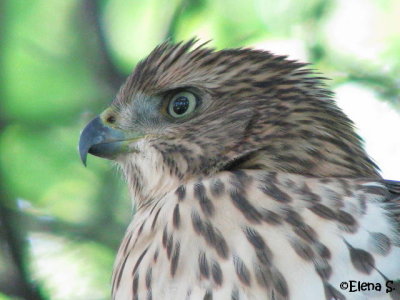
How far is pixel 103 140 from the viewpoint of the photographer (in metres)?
4.65

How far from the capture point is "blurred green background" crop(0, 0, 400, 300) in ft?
16.7

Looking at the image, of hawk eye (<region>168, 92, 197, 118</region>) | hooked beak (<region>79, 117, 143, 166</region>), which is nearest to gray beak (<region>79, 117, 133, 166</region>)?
hooked beak (<region>79, 117, 143, 166</region>)

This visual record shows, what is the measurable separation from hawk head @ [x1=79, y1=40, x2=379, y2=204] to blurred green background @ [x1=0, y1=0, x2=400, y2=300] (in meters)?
0.54

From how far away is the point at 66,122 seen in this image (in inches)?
216

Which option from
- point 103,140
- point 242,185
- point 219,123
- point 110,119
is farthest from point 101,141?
point 242,185

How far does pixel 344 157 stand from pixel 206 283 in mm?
1037

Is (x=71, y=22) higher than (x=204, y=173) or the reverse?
higher

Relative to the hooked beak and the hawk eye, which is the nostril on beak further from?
the hawk eye

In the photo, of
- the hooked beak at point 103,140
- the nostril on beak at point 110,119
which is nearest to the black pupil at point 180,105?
the hooked beak at point 103,140

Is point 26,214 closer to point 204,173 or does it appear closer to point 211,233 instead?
point 204,173

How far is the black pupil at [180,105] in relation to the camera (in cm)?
462

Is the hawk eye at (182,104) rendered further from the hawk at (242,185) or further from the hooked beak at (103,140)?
the hooked beak at (103,140)

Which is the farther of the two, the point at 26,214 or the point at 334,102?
the point at 26,214

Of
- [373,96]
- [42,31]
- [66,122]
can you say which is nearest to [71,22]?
[42,31]
